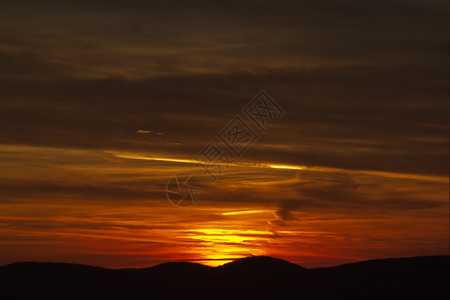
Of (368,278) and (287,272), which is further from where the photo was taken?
(287,272)

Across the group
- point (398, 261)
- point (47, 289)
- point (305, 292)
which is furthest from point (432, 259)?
point (47, 289)

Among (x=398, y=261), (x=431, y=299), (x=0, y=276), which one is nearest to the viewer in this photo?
(x=431, y=299)

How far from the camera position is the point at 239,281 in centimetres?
12875

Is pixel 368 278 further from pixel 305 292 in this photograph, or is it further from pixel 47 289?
pixel 47 289

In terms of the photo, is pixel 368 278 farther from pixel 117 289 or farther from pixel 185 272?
pixel 117 289

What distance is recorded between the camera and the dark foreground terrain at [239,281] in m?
113

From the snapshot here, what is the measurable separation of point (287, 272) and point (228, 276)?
11.5 m

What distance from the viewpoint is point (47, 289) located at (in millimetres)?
111250

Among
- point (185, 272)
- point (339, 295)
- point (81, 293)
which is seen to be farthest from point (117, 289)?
point (339, 295)

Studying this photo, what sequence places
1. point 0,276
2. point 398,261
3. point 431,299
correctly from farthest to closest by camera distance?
point 398,261, point 0,276, point 431,299

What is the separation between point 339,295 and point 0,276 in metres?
58.5

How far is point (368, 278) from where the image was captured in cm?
12012

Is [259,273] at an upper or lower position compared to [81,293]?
upper

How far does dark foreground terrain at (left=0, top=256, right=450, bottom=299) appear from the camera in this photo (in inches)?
4454
